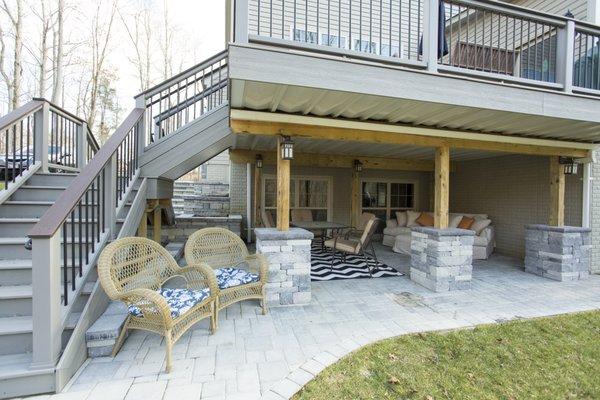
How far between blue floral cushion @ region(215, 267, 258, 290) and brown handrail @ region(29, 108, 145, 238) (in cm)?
152

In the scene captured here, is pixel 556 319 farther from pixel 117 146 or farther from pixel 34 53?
pixel 34 53

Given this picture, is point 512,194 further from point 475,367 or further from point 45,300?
point 45,300

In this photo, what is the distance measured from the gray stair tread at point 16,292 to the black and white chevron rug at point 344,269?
11.3 ft

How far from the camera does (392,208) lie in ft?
31.0

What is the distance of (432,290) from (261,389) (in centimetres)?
308

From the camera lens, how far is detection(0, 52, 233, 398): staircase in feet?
6.53

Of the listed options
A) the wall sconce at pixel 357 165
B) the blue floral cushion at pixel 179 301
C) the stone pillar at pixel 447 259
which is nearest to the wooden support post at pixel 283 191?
the blue floral cushion at pixel 179 301

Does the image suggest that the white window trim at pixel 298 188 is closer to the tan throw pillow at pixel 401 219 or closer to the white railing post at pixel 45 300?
the tan throw pillow at pixel 401 219

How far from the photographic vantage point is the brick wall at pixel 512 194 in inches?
222

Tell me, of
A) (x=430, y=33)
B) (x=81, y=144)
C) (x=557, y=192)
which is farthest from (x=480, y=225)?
(x=81, y=144)

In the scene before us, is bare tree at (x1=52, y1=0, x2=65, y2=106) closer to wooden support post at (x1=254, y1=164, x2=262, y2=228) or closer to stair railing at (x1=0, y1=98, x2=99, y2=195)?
stair railing at (x1=0, y1=98, x2=99, y2=195)

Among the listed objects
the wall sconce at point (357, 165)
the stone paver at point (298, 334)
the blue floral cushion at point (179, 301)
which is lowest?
the stone paver at point (298, 334)

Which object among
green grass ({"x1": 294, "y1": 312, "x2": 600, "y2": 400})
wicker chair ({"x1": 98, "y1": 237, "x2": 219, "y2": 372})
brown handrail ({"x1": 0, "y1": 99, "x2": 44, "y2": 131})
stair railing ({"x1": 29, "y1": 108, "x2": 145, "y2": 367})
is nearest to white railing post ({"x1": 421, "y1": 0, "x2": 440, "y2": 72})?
green grass ({"x1": 294, "y1": 312, "x2": 600, "y2": 400})

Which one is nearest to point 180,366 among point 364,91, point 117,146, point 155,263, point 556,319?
point 155,263
